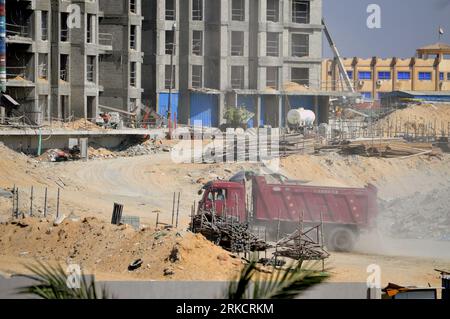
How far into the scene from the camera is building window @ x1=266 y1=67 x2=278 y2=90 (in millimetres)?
68125

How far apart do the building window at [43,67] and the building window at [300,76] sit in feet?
68.3

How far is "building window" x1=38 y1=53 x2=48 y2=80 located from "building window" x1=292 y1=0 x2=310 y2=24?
21398 millimetres

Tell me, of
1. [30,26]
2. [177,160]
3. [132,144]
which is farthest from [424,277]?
[30,26]

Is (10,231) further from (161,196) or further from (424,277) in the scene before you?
(161,196)

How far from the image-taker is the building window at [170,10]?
64.6 m

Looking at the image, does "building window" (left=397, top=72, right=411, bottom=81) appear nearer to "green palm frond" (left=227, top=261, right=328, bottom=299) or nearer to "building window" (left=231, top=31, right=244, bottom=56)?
"building window" (left=231, top=31, right=244, bottom=56)

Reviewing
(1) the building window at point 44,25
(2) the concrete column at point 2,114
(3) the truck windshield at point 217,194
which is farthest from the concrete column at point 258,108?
(3) the truck windshield at point 217,194

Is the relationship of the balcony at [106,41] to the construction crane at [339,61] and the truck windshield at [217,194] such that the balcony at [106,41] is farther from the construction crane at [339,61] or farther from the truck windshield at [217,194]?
the truck windshield at [217,194]

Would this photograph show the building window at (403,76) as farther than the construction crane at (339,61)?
Yes

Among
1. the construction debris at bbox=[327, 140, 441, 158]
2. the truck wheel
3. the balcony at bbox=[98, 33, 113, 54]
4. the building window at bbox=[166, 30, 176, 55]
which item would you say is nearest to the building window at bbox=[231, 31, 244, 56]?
the building window at bbox=[166, 30, 176, 55]

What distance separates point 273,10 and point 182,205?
32041 millimetres
